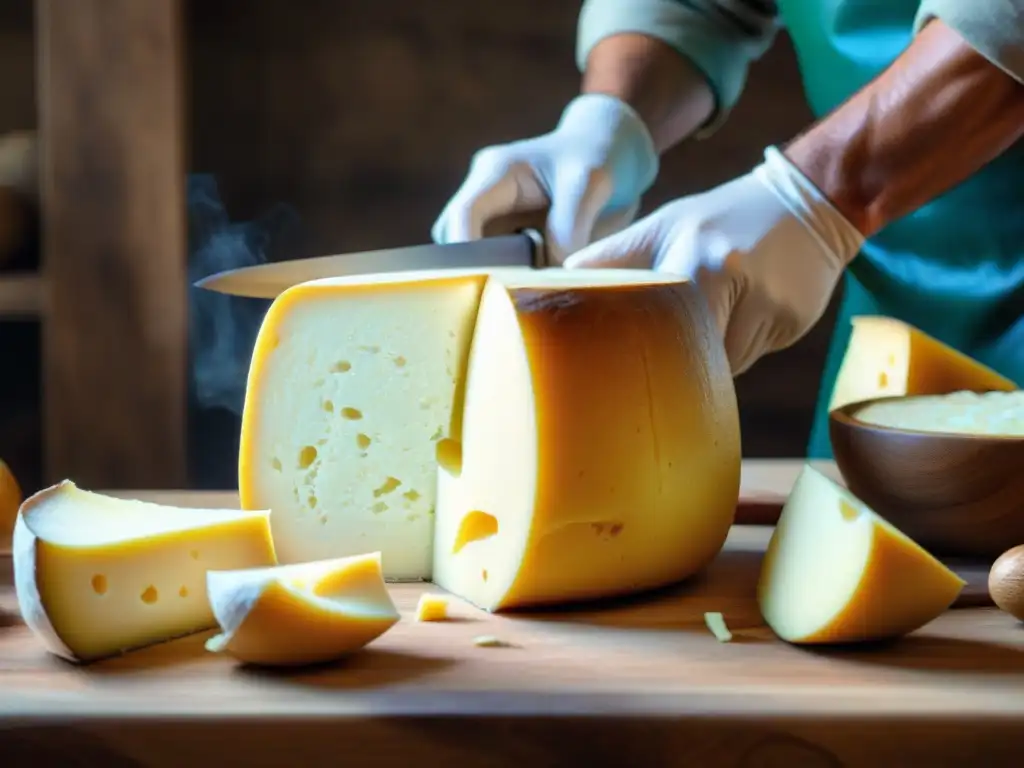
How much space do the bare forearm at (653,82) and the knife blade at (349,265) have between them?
50cm

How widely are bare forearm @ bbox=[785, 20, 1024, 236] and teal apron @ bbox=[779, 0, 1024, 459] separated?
0.21m

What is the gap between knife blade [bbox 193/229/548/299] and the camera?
1187 mm

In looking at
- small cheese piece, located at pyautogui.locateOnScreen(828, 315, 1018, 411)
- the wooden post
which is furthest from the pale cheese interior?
the wooden post

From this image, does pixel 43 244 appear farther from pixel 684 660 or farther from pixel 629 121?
pixel 684 660

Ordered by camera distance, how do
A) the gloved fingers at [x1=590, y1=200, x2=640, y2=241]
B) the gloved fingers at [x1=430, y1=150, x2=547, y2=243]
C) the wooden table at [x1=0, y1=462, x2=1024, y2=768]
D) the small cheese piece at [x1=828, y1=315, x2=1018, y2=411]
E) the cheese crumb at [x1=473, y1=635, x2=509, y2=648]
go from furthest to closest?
the gloved fingers at [x1=590, y1=200, x2=640, y2=241] → the gloved fingers at [x1=430, y1=150, x2=547, y2=243] → the small cheese piece at [x1=828, y1=315, x2=1018, y2=411] → the cheese crumb at [x1=473, y1=635, x2=509, y2=648] → the wooden table at [x1=0, y1=462, x2=1024, y2=768]

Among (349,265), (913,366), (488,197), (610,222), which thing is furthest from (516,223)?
(913,366)

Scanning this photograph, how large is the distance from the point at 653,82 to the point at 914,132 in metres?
0.48

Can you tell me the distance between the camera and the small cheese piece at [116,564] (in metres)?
0.83

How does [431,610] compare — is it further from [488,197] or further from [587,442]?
[488,197]

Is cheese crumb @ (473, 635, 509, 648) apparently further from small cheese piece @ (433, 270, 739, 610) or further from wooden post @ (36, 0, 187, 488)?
wooden post @ (36, 0, 187, 488)

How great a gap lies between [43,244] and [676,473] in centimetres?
141

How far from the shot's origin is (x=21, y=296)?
6.56 feet

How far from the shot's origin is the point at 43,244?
2.02 metres

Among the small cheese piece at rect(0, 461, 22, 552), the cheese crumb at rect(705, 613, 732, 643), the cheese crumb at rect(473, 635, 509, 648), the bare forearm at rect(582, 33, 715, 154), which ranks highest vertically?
the bare forearm at rect(582, 33, 715, 154)
